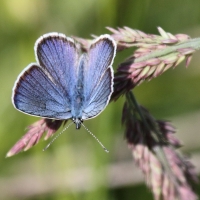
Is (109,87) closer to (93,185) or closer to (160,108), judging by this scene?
(93,185)

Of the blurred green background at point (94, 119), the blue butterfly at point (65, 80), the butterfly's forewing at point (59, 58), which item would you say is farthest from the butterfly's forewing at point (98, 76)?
the blurred green background at point (94, 119)

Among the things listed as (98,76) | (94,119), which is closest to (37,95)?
(98,76)

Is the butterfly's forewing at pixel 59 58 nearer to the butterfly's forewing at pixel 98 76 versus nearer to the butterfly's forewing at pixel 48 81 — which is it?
the butterfly's forewing at pixel 48 81

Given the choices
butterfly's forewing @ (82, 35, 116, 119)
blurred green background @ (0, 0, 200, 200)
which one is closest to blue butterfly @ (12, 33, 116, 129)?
butterfly's forewing @ (82, 35, 116, 119)

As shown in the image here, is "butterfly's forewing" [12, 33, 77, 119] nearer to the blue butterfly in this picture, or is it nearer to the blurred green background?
the blue butterfly

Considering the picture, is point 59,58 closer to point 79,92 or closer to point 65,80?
point 65,80

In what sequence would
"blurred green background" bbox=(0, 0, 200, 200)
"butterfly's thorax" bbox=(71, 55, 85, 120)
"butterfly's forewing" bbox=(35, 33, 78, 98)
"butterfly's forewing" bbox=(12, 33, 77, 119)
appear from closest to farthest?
"butterfly's forewing" bbox=(12, 33, 77, 119) → "butterfly's forewing" bbox=(35, 33, 78, 98) → "butterfly's thorax" bbox=(71, 55, 85, 120) → "blurred green background" bbox=(0, 0, 200, 200)

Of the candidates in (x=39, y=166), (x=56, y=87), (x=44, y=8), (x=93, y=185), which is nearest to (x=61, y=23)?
(x=44, y=8)

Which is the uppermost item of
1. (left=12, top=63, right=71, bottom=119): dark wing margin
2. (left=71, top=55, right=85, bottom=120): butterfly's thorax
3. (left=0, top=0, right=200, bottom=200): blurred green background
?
(left=0, top=0, right=200, bottom=200): blurred green background
